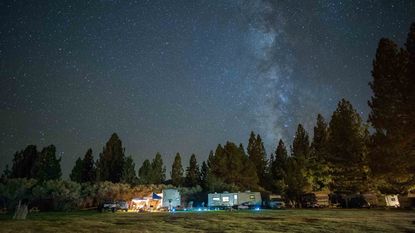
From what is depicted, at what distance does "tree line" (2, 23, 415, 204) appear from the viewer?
92.2 ft

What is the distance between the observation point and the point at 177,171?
88.9 m

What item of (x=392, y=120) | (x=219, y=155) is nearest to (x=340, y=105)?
(x=392, y=120)

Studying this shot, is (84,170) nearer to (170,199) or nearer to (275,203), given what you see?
(170,199)

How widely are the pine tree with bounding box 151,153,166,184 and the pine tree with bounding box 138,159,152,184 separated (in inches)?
36.3

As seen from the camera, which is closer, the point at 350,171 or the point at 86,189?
the point at 350,171

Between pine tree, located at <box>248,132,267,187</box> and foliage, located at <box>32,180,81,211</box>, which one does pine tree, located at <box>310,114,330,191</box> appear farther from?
foliage, located at <box>32,180,81,211</box>

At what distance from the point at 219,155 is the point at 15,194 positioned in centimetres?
4933

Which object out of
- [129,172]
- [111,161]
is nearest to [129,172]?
[129,172]

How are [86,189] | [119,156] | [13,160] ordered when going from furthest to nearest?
[119,156] < [13,160] < [86,189]

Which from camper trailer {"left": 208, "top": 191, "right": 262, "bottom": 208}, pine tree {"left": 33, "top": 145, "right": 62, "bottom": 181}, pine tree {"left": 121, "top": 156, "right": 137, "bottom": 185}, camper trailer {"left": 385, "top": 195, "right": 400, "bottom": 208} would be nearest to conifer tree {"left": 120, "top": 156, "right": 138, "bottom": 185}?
pine tree {"left": 121, "top": 156, "right": 137, "bottom": 185}

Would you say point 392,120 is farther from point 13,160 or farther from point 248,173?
point 13,160

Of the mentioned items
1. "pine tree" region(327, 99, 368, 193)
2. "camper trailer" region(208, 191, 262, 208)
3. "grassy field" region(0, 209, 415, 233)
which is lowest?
"grassy field" region(0, 209, 415, 233)

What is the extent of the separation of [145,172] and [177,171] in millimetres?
9066

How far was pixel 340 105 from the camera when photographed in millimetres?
46750
